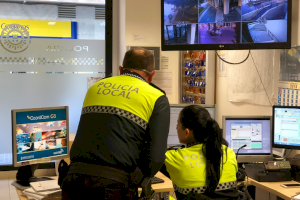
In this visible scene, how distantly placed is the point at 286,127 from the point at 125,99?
1.55m

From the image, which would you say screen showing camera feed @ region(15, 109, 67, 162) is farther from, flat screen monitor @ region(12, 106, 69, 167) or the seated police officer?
the seated police officer

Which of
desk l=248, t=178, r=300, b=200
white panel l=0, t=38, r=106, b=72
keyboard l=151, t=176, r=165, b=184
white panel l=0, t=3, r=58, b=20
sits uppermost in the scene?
white panel l=0, t=3, r=58, b=20

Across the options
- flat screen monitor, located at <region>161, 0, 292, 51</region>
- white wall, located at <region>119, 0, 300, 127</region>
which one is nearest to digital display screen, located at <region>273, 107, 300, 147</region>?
flat screen monitor, located at <region>161, 0, 292, 51</region>

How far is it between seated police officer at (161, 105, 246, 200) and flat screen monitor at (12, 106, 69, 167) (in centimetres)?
102

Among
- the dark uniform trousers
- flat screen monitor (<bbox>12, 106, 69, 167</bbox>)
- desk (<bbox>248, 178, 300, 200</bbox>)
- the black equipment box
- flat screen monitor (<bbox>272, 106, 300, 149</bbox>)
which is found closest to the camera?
the dark uniform trousers

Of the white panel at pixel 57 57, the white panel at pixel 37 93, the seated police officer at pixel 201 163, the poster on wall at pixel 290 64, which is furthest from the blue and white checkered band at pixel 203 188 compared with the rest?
the white panel at pixel 57 57

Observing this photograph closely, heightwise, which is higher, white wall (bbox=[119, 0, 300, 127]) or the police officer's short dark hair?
white wall (bbox=[119, 0, 300, 127])

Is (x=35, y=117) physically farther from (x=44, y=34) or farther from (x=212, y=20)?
(x=44, y=34)

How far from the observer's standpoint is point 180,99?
12.8 ft

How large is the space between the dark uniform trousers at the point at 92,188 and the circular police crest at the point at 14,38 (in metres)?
2.91

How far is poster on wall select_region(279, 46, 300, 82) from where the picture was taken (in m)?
2.73

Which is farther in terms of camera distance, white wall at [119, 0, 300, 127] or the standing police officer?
white wall at [119, 0, 300, 127]

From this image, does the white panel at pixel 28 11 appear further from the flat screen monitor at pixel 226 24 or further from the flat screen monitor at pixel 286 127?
the flat screen monitor at pixel 286 127

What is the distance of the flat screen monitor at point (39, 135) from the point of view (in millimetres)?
2322
